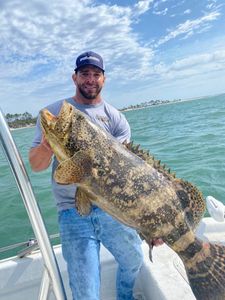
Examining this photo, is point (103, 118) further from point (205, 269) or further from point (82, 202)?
point (205, 269)

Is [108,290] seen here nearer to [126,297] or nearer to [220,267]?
[126,297]

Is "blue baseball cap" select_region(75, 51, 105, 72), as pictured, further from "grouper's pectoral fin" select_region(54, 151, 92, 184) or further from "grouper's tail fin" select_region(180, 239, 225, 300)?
"grouper's tail fin" select_region(180, 239, 225, 300)

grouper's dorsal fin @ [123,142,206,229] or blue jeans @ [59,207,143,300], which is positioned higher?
grouper's dorsal fin @ [123,142,206,229]

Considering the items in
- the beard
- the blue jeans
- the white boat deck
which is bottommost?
the white boat deck

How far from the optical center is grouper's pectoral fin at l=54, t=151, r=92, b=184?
107 inches

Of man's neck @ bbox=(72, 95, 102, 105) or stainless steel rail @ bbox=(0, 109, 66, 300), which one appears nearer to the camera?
stainless steel rail @ bbox=(0, 109, 66, 300)

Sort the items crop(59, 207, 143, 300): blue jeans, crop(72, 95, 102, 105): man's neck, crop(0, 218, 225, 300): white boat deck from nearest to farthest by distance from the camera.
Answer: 1. crop(59, 207, 143, 300): blue jeans
2. crop(0, 218, 225, 300): white boat deck
3. crop(72, 95, 102, 105): man's neck

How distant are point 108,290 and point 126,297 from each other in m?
0.42

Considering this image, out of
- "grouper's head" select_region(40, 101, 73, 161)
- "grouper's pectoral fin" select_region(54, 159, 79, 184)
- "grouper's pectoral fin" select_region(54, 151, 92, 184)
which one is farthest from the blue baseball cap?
"grouper's pectoral fin" select_region(54, 159, 79, 184)

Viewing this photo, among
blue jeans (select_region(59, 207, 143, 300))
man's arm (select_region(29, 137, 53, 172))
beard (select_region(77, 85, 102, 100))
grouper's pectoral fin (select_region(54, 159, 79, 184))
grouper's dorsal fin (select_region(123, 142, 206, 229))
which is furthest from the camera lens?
beard (select_region(77, 85, 102, 100))

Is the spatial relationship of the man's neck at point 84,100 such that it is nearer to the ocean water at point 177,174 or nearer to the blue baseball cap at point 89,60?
the blue baseball cap at point 89,60

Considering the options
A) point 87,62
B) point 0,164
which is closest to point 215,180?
point 87,62

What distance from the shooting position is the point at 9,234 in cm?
907

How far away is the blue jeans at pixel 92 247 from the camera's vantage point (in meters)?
3.75
